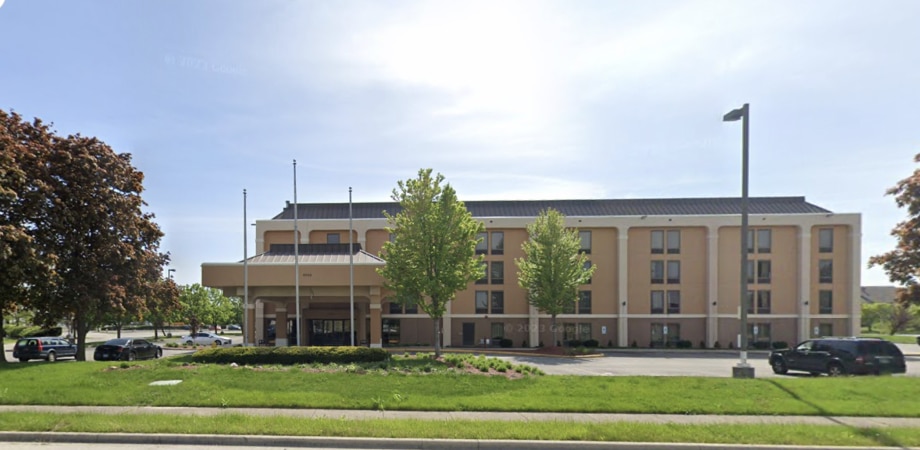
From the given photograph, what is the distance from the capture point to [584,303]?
4078cm

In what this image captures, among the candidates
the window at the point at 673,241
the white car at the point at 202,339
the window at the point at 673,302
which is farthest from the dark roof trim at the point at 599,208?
the white car at the point at 202,339

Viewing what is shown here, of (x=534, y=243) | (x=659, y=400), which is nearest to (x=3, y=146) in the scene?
(x=659, y=400)

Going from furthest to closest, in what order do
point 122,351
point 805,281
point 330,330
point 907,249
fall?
point 805,281
point 330,330
point 122,351
point 907,249

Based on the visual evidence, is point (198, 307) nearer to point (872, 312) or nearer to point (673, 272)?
point (673, 272)

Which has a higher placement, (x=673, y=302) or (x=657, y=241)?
(x=657, y=241)

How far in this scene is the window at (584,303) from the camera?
40.7 metres

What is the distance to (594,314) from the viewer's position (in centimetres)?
4072

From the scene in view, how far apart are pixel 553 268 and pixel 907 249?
64.0ft

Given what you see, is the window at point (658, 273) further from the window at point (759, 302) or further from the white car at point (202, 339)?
the white car at point (202, 339)

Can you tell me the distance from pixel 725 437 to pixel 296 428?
8090 millimetres

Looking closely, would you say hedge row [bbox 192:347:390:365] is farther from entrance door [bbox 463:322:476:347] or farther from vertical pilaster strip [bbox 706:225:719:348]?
vertical pilaster strip [bbox 706:225:719:348]

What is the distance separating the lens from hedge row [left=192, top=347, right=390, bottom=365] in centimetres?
1888

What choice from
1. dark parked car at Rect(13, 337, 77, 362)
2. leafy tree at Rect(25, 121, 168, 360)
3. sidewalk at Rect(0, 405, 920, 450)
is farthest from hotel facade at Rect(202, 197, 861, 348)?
sidewalk at Rect(0, 405, 920, 450)

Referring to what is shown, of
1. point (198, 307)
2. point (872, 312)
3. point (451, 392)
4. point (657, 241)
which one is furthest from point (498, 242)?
point (872, 312)
